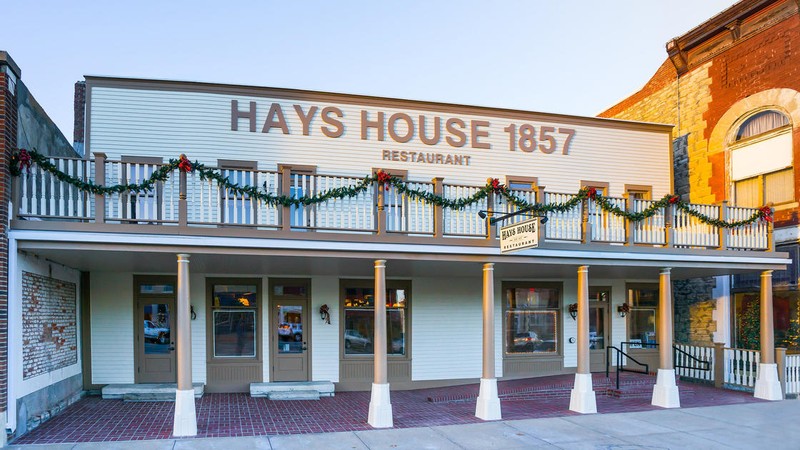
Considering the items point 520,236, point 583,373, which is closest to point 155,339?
point 520,236

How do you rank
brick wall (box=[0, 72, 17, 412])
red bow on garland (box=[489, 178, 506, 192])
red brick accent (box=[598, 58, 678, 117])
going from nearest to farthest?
brick wall (box=[0, 72, 17, 412])
red bow on garland (box=[489, 178, 506, 192])
red brick accent (box=[598, 58, 678, 117])

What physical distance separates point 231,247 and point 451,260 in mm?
3963

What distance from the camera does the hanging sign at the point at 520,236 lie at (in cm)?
906

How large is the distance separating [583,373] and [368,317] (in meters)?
4.92

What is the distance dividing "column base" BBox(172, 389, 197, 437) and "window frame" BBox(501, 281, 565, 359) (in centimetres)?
791

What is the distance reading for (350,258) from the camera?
32.6ft

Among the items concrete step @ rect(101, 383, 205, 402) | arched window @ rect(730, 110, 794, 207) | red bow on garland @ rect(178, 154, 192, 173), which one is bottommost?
concrete step @ rect(101, 383, 205, 402)

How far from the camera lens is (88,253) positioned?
9094 mm

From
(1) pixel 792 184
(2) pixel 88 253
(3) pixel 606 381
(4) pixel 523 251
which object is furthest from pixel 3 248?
(1) pixel 792 184

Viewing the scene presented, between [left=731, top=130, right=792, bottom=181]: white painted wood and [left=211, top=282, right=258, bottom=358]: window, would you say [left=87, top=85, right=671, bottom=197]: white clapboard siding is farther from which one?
[left=211, top=282, right=258, bottom=358]: window

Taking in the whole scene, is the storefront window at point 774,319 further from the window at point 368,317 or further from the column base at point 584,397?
the window at point 368,317

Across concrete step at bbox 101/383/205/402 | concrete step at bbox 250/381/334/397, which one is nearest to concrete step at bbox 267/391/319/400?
concrete step at bbox 250/381/334/397

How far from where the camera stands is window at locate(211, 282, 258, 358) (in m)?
12.4

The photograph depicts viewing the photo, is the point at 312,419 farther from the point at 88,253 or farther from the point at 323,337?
the point at 88,253
